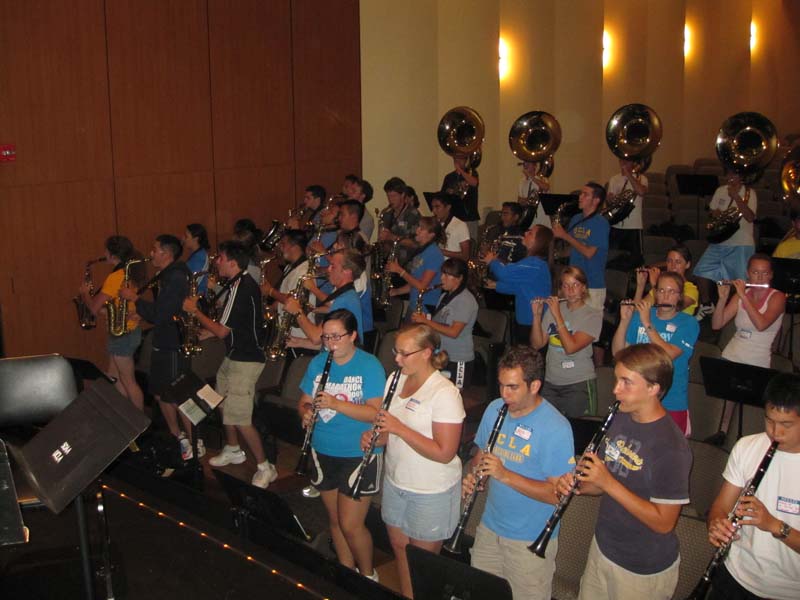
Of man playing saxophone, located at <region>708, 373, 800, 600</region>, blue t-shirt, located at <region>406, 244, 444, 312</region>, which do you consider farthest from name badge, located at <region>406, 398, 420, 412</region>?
blue t-shirt, located at <region>406, 244, 444, 312</region>

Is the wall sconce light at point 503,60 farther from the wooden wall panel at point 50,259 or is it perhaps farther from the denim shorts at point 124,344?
the denim shorts at point 124,344

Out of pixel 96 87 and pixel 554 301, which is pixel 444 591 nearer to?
pixel 554 301

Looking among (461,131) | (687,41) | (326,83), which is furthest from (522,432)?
(687,41)

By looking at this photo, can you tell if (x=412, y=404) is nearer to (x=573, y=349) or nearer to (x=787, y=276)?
(x=573, y=349)

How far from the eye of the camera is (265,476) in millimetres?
6082

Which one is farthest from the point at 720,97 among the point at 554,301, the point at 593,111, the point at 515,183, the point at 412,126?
the point at 554,301

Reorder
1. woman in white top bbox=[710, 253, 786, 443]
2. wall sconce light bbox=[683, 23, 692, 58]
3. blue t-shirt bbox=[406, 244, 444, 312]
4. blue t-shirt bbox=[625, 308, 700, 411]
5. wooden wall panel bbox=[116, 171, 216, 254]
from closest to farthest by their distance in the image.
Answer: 1. blue t-shirt bbox=[625, 308, 700, 411]
2. woman in white top bbox=[710, 253, 786, 443]
3. blue t-shirt bbox=[406, 244, 444, 312]
4. wooden wall panel bbox=[116, 171, 216, 254]
5. wall sconce light bbox=[683, 23, 692, 58]

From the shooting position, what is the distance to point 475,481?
3688 mm

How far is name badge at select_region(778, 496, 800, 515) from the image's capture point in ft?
10.7

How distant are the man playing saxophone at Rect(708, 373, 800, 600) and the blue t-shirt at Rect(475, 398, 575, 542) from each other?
637 millimetres

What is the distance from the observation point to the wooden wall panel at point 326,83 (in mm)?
10586

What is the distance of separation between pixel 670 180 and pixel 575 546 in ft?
42.3

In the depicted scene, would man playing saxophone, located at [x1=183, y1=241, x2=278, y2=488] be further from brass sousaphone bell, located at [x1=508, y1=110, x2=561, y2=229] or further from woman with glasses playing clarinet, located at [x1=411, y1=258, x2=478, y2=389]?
brass sousaphone bell, located at [x1=508, y1=110, x2=561, y2=229]

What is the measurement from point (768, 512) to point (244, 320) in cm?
374
